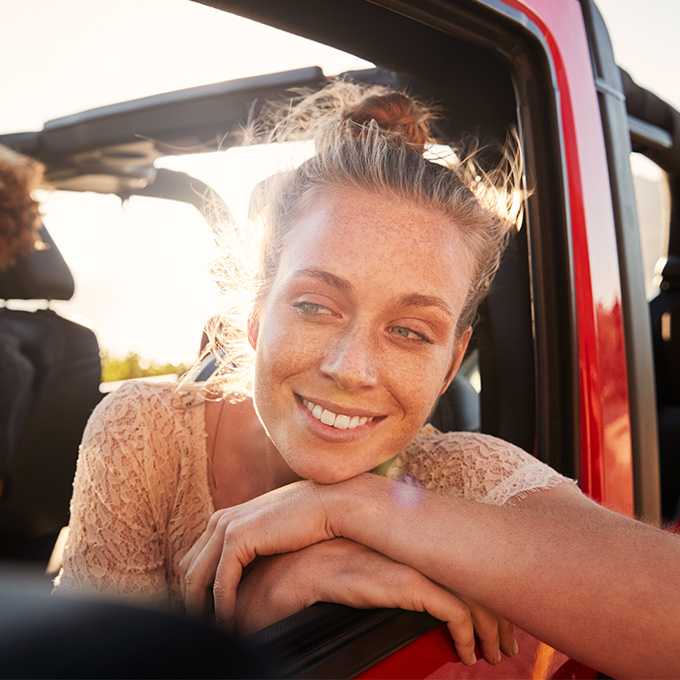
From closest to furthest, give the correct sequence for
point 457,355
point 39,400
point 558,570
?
point 558,570, point 457,355, point 39,400

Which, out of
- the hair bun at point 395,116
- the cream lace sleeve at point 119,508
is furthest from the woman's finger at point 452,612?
the hair bun at point 395,116

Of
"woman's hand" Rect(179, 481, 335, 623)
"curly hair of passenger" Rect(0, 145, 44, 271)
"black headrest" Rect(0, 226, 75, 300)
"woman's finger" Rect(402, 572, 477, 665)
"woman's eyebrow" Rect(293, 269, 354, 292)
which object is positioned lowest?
"woman's finger" Rect(402, 572, 477, 665)

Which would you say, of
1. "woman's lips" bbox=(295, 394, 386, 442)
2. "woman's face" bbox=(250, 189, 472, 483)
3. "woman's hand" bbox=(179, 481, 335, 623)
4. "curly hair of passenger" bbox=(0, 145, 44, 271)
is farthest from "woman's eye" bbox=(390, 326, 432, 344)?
"curly hair of passenger" bbox=(0, 145, 44, 271)

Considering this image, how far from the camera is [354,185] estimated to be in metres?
1.49

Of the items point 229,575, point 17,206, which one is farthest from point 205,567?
point 17,206

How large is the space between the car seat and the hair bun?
2.89ft

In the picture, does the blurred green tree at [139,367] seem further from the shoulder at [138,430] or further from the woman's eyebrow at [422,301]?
the woman's eyebrow at [422,301]

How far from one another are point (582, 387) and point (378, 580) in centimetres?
68

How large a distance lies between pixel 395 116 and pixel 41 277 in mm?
1015

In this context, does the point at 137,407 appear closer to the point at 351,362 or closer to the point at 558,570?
the point at 351,362

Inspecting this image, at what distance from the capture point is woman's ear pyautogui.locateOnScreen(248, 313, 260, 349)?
1.61 metres

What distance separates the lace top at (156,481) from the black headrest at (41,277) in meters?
0.61

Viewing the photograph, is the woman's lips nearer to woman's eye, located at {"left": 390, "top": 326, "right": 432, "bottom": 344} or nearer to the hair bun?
woman's eye, located at {"left": 390, "top": 326, "right": 432, "bottom": 344}

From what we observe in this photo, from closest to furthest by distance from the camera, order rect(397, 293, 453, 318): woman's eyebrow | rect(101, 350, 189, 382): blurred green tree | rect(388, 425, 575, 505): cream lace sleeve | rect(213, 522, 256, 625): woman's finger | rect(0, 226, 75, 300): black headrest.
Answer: rect(213, 522, 256, 625): woman's finger
rect(397, 293, 453, 318): woman's eyebrow
rect(388, 425, 575, 505): cream lace sleeve
rect(101, 350, 189, 382): blurred green tree
rect(0, 226, 75, 300): black headrest
